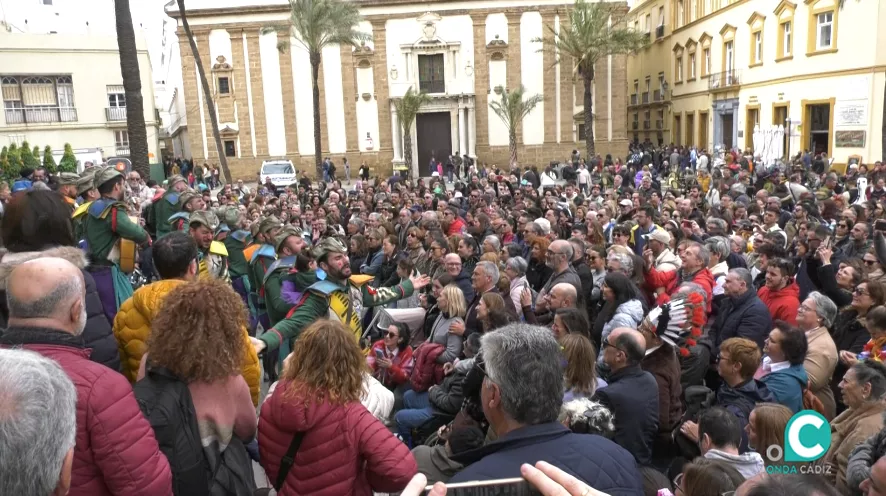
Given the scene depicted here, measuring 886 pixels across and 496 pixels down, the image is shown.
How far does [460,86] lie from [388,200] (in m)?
24.1

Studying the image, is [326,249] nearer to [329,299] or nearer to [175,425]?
[329,299]

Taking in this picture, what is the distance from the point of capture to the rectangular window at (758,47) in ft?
97.7

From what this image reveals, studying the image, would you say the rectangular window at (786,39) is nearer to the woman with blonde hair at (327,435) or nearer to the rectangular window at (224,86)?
the rectangular window at (224,86)

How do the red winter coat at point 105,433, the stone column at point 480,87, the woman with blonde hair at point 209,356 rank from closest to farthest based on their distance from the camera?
the red winter coat at point 105,433
the woman with blonde hair at point 209,356
the stone column at point 480,87

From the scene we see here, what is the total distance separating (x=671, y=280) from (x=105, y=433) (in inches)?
207

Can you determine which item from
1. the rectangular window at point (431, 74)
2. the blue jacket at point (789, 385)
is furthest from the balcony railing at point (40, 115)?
the blue jacket at point (789, 385)

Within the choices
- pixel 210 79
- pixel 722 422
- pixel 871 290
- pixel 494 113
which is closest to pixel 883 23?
pixel 494 113

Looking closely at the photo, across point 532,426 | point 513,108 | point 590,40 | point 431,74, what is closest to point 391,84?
point 431,74

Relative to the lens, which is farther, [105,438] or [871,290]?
[871,290]

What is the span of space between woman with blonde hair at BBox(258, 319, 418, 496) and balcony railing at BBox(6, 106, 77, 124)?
4034 cm

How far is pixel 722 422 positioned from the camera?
3025mm

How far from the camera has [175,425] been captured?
8.13ft

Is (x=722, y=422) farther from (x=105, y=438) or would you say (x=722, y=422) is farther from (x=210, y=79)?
(x=210, y=79)

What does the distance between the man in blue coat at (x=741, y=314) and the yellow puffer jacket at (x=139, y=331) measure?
3737mm
